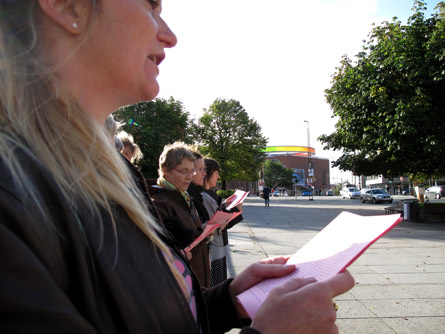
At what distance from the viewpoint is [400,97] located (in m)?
13.5

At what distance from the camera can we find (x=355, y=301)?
4340mm

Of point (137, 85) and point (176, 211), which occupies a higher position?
point (137, 85)

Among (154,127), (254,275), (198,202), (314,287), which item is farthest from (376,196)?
(314,287)

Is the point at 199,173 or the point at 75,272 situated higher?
the point at 199,173

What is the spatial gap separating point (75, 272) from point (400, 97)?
1529cm

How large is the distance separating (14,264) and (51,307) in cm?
9

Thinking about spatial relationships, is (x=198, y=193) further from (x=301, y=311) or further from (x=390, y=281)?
(x=390, y=281)

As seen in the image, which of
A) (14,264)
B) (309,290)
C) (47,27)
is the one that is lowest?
(309,290)

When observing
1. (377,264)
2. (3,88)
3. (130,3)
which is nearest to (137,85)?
(130,3)

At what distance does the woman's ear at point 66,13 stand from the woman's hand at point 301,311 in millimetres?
822

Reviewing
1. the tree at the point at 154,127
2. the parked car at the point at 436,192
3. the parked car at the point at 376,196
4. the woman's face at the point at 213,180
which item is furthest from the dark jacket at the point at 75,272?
the parked car at the point at 436,192

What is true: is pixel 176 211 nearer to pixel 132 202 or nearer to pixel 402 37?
pixel 132 202

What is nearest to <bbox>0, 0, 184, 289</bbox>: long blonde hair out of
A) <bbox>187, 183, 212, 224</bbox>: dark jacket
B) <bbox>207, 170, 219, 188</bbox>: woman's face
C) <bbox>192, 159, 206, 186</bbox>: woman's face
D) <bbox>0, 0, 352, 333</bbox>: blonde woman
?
<bbox>0, 0, 352, 333</bbox>: blonde woman

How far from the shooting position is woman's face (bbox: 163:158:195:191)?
10.8 ft
